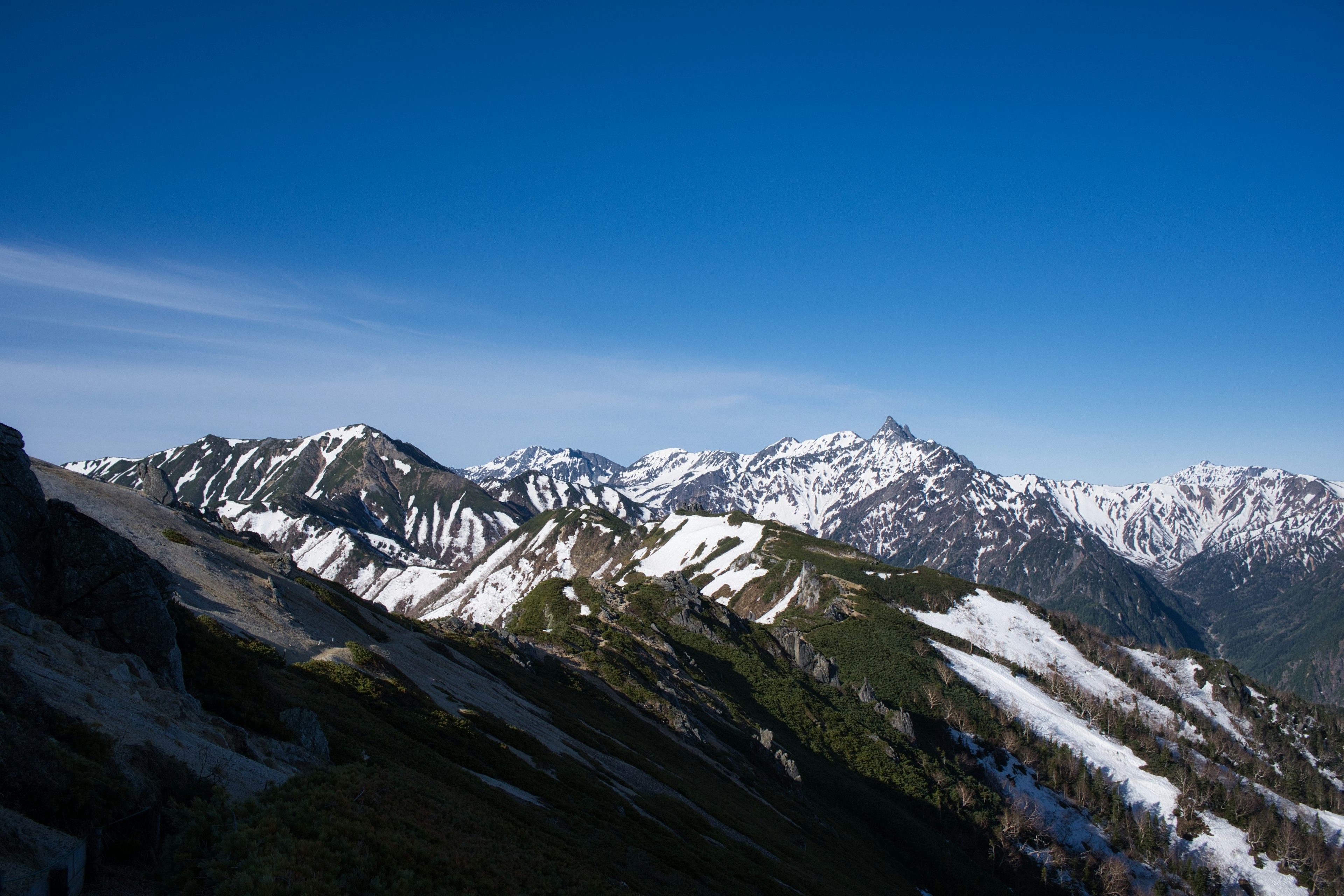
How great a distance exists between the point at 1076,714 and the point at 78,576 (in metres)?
180

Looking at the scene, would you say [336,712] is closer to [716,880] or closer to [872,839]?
[716,880]

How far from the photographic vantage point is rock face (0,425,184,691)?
2528 cm

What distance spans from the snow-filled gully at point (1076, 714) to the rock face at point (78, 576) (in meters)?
127

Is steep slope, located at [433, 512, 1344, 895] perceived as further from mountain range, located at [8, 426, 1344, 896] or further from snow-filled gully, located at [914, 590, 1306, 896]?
mountain range, located at [8, 426, 1344, 896]

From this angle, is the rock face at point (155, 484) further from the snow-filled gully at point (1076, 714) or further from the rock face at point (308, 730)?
the snow-filled gully at point (1076, 714)

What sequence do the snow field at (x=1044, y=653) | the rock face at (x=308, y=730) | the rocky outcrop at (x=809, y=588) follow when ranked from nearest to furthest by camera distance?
the rock face at (x=308, y=730), the snow field at (x=1044, y=653), the rocky outcrop at (x=809, y=588)

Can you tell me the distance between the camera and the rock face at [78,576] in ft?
82.9

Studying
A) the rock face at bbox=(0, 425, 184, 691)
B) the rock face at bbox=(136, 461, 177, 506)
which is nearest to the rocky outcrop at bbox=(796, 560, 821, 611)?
the rock face at bbox=(136, 461, 177, 506)

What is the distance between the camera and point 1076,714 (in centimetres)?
15088

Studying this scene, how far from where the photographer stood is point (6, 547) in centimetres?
2541

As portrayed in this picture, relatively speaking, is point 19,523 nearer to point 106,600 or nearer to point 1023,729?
point 106,600

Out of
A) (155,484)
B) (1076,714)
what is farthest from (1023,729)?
(155,484)

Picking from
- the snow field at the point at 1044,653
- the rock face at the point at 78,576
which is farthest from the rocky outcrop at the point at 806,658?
the rock face at the point at 78,576

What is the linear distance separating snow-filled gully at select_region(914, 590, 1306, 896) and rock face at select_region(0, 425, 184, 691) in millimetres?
126822
